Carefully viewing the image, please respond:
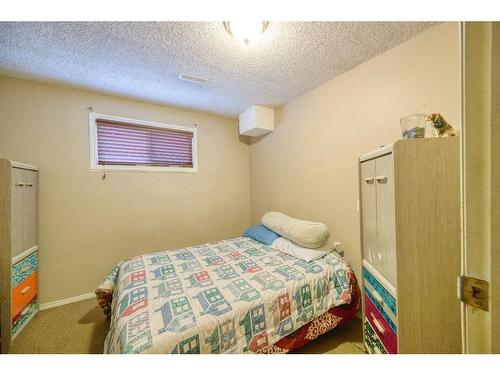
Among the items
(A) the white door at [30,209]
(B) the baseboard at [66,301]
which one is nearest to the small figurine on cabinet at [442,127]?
(A) the white door at [30,209]

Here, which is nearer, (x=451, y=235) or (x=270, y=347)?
(x=451, y=235)

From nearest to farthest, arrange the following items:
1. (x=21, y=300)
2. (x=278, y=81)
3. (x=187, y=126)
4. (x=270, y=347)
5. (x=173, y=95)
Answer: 1. (x=270, y=347)
2. (x=21, y=300)
3. (x=278, y=81)
4. (x=173, y=95)
5. (x=187, y=126)

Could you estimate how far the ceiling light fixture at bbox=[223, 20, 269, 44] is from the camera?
1.28 m

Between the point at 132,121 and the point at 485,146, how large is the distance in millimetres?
2906

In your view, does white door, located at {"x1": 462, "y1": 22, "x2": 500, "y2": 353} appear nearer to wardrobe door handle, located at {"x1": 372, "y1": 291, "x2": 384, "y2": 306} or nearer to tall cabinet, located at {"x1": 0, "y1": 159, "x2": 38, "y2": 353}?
wardrobe door handle, located at {"x1": 372, "y1": 291, "x2": 384, "y2": 306}

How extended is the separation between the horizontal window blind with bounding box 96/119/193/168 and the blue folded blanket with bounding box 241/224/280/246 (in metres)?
1.29

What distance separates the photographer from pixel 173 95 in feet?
7.57

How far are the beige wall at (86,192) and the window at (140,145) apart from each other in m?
0.08

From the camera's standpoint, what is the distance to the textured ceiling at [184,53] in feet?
4.42

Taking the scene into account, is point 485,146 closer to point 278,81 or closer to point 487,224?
point 487,224

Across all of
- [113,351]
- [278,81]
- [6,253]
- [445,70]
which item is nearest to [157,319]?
[113,351]

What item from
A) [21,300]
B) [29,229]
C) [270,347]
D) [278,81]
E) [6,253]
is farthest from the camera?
[278,81]

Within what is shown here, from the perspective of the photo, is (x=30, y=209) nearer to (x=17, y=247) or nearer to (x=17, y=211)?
(x=17, y=211)

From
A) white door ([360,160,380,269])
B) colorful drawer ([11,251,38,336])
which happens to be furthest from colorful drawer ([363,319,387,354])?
colorful drawer ([11,251,38,336])
